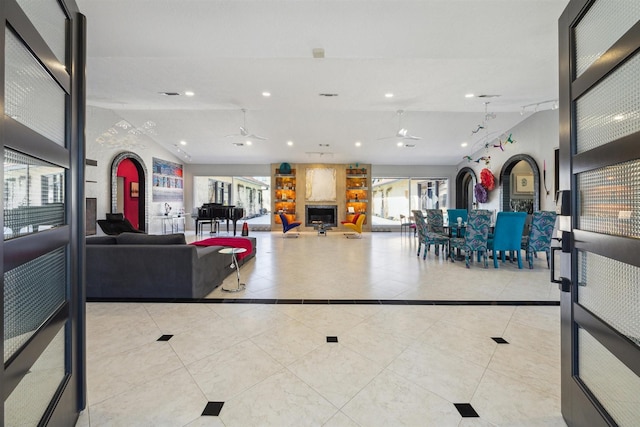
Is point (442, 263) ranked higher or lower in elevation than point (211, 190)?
lower

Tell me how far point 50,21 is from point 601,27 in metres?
2.41

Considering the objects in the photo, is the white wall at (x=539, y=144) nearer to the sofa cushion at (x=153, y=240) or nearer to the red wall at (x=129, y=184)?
the sofa cushion at (x=153, y=240)

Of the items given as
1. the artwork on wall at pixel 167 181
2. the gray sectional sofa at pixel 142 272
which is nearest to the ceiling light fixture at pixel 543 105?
the gray sectional sofa at pixel 142 272

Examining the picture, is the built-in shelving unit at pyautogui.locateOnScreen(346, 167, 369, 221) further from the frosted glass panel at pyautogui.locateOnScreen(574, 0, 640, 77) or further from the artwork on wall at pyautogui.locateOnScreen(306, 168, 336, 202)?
the frosted glass panel at pyautogui.locateOnScreen(574, 0, 640, 77)

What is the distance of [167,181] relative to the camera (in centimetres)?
1084

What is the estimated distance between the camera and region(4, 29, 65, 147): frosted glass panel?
39.6 inches

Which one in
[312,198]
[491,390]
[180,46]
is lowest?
[491,390]

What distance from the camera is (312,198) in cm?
1193

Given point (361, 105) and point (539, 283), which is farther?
point (361, 105)

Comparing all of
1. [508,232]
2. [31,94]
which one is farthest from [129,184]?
[508,232]

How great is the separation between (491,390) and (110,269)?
13.2ft

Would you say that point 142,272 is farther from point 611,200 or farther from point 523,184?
point 523,184

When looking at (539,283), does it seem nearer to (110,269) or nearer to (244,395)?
(244,395)

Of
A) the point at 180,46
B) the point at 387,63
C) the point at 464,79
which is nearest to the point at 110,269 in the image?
the point at 180,46
